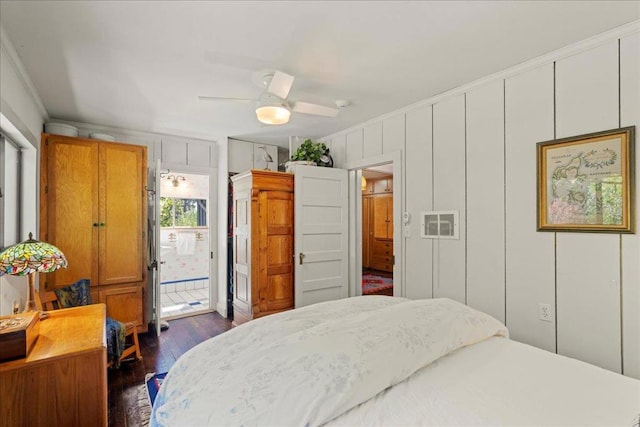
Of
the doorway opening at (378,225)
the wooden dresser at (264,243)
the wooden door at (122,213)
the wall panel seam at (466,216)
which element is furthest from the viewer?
the doorway opening at (378,225)

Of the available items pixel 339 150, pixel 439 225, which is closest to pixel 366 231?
pixel 339 150

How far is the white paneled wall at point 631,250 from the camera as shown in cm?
178

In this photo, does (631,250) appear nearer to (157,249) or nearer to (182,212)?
(157,249)

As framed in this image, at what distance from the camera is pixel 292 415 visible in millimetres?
964

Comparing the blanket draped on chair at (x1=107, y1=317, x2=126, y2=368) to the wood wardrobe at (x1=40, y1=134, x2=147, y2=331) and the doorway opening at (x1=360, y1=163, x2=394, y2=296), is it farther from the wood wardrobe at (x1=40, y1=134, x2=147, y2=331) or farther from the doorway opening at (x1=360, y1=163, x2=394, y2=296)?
the doorway opening at (x1=360, y1=163, x2=394, y2=296)

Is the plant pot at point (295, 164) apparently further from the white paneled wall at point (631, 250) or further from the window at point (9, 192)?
the white paneled wall at point (631, 250)

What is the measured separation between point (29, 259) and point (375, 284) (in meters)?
5.38

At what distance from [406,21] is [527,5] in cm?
62

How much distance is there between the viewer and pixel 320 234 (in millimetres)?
3713

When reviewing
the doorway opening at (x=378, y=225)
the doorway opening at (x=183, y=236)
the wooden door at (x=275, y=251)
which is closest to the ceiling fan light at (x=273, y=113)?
the wooden door at (x=275, y=251)

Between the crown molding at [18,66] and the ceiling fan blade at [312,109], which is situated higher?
the crown molding at [18,66]

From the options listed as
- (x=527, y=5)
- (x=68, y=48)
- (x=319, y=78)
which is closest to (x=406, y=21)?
(x=527, y=5)

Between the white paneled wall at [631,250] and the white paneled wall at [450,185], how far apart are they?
3.23 ft

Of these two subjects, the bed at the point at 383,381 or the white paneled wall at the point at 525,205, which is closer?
the bed at the point at 383,381
